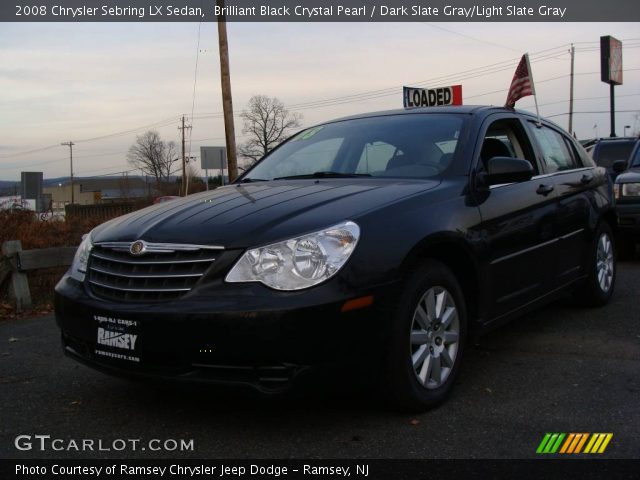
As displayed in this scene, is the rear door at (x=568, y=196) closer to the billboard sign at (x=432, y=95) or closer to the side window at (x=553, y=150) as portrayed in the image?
the side window at (x=553, y=150)

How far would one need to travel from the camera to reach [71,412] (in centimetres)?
350

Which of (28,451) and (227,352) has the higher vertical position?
(227,352)

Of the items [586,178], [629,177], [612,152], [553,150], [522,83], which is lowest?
[586,178]

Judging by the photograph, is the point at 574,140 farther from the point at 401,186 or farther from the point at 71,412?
the point at 71,412

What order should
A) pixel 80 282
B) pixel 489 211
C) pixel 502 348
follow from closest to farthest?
1. pixel 80 282
2. pixel 489 211
3. pixel 502 348

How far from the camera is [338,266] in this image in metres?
2.86

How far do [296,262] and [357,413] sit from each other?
37.4 inches

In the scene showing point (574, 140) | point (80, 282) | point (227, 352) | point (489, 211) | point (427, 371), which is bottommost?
point (427, 371)

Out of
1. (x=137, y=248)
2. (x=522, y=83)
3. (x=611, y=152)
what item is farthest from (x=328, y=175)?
(x=611, y=152)

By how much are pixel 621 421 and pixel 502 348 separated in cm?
143

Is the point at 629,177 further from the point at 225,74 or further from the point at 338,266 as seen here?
the point at 225,74

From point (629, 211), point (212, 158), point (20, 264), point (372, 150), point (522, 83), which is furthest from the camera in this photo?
point (212, 158)

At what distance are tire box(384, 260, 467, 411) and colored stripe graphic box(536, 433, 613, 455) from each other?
0.60 metres

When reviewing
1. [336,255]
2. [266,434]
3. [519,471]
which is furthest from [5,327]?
[519,471]
